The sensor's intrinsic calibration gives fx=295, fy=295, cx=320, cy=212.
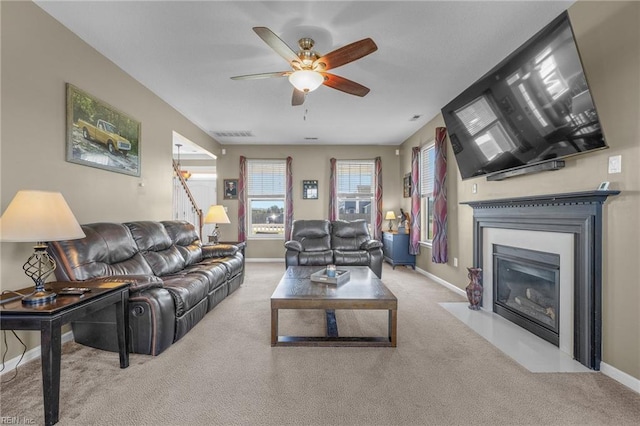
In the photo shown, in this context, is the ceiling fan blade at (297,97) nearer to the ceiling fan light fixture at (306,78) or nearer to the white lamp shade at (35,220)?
the ceiling fan light fixture at (306,78)

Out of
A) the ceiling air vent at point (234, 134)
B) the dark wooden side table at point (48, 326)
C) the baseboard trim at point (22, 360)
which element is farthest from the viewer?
the ceiling air vent at point (234, 134)

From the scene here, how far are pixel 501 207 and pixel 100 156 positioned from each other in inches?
165

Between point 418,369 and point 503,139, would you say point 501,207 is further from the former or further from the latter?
point 418,369

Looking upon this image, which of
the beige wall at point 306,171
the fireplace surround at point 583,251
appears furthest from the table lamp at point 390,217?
the fireplace surround at point 583,251

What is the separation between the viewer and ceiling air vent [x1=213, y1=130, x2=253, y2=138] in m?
5.79

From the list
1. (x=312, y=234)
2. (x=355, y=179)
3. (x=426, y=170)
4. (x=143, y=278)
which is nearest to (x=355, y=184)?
(x=355, y=179)

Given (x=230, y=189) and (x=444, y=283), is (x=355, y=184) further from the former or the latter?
(x=444, y=283)

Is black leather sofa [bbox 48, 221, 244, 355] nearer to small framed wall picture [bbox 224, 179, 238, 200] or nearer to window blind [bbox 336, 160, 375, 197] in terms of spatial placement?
small framed wall picture [bbox 224, 179, 238, 200]

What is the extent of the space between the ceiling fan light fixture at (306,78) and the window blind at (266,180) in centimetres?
445

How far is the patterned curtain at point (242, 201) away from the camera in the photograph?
6.64 meters

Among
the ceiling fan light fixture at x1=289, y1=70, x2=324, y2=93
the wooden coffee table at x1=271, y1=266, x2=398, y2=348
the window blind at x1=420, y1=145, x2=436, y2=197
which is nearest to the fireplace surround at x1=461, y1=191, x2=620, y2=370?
the wooden coffee table at x1=271, y1=266, x2=398, y2=348

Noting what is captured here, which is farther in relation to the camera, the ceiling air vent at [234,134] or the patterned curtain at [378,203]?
the patterned curtain at [378,203]

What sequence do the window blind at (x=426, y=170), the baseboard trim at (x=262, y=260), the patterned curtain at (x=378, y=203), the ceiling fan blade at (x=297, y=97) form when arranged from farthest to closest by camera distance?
the baseboard trim at (x=262, y=260), the patterned curtain at (x=378, y=203), the window blind at (x=426, y=170), the ceiling fan blade at (x=297, y=97)

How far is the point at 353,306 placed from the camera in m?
2.39
